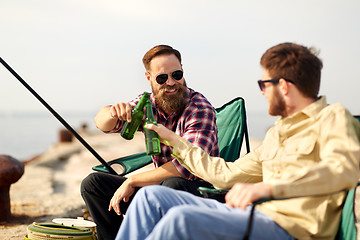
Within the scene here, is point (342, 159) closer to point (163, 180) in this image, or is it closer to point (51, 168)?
point (163, 180)

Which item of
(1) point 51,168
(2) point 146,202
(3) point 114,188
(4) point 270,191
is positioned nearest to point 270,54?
(4) point 270,191

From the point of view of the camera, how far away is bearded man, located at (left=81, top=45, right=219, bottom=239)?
3.14m

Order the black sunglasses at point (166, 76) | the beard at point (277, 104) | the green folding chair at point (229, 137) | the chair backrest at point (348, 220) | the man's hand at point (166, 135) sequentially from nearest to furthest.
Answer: the chair backrest at point (348, 220) → the beard at point (277, 104) → the man's hand at point (166, 135) → the black sunglasses at point (166, 76) → the green folding chair at point (229, 137)

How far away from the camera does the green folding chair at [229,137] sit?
3767mm

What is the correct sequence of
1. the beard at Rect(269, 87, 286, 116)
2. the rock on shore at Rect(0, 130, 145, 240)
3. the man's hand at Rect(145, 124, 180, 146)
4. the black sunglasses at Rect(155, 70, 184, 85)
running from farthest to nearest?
the rock on shore at Rect(0, 130, 145, 240) → the black sunglasses at Rect(155, 70, 184, 85) → the man's hand at Rect(145, 124, 180, 146) → the beard at Rect(269, 87, 286, 116)

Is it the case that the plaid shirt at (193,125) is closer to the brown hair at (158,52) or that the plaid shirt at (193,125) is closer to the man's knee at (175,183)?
the man's knee at (175,183)

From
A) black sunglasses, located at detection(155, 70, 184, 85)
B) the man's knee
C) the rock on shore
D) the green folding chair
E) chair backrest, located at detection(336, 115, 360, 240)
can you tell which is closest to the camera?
chair backrest, located at detection(336, 115, 360, 240)

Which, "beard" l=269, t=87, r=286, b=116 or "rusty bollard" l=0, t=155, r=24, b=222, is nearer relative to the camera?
"beard" l=269, t=87, r=286, b=116

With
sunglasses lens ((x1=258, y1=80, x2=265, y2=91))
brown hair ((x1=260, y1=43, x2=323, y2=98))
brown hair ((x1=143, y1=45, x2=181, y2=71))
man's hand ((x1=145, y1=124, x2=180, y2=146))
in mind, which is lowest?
man's hand ((x1=145, y1=124, x2=180, y2=146))

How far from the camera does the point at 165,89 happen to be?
3414 mm

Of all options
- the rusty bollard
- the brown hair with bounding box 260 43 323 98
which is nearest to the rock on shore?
the rusty bollard

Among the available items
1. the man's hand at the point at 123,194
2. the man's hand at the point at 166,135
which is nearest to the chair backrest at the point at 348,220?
the man's hand at the point at 166,135

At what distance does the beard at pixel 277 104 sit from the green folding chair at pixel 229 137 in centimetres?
136

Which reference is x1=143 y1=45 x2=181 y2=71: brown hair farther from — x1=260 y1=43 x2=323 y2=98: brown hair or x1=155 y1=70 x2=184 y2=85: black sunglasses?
x1=260 y1=43 x2=323 y2=98: brown hair
